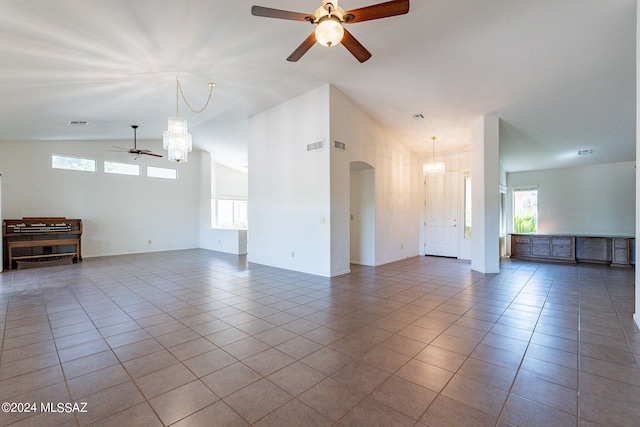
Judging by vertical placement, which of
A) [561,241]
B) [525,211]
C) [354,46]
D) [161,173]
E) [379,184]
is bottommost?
[561,241]

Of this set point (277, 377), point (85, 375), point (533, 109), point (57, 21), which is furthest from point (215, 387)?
point (533, 109)

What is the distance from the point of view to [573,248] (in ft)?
23.6

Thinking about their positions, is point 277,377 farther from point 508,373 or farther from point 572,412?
point 572,412

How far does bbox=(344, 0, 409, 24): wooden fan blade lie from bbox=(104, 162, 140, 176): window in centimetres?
920

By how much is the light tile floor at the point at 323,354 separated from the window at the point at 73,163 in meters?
4.48

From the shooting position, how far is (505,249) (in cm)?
873

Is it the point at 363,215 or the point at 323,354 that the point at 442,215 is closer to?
the point at 363,215

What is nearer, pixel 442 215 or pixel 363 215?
pixel 363 215

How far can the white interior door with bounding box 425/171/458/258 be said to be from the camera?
26.7ft

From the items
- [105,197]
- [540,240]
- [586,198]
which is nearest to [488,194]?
[540,240]

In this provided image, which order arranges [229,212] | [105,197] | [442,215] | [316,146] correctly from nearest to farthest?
[316,146]
[442,215]
[105,197]
[229,212]

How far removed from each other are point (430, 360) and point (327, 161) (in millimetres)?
3976

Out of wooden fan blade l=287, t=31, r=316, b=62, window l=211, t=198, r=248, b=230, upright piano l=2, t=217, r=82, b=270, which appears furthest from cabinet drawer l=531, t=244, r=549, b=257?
upright piano l=2, t=217, r=82, b=270

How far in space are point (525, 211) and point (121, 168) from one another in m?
13.1
